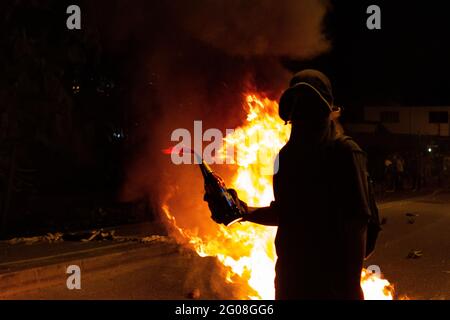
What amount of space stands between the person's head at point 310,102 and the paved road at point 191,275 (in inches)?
159

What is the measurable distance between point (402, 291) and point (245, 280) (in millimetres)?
2037

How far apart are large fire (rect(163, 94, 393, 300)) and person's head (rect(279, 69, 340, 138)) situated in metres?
3.09

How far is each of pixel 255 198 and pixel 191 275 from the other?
1.60m

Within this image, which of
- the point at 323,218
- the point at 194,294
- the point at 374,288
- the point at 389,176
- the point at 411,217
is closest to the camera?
the point at 323,218

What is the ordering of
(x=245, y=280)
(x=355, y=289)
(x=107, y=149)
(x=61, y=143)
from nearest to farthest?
(x=355, y=289) < (x=245, y=280) < (x=61, y=143) < (x=107, y=149)

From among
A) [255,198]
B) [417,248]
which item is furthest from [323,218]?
[417,248]

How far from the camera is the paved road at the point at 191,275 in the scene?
6.66m

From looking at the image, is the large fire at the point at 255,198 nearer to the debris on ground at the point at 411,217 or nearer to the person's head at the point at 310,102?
the person's head at the point at 310,102

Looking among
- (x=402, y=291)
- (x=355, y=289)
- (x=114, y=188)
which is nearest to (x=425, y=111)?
(x=114, y=188)

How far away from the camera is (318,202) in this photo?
2.38 meters

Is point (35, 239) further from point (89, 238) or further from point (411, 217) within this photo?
point (411, 217)

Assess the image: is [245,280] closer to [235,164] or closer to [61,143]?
[235,164]

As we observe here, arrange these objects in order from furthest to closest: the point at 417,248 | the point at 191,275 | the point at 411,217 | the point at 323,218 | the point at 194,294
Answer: the point at 411,217, the point at 417,248, the point at 191,275, the point at 194,294, the point at 323,218
